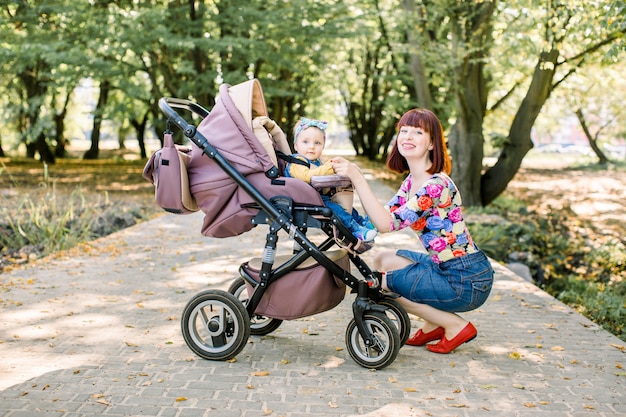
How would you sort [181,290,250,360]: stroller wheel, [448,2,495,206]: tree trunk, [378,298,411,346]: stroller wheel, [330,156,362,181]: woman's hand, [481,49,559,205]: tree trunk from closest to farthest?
[330,156,362,181]: woman's hand → [181,290,250,360]: stroller wheel → [378,298,411,346]: stroller wheel → [481,49,559,205]: tree trunk → [448,2,495,206]: tree trunk

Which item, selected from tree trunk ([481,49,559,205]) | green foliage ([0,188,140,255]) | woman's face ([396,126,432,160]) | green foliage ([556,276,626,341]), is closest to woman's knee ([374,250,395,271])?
woman's face ([396,126,432,160])

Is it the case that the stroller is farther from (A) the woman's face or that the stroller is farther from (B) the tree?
(B) the tree

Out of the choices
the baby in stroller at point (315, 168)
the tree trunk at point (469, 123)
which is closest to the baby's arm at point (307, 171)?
the baby in stroller at point (315, 168)

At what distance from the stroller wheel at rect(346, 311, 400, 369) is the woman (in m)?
0.41

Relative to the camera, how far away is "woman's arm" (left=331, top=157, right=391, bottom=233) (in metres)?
4.39

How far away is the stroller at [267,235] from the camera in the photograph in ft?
14.8

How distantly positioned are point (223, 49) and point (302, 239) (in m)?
12.1

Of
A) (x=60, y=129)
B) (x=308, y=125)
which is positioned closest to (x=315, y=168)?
(x=308, y=125)

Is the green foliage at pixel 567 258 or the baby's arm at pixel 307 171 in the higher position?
the baby's arm at pixel 307 171

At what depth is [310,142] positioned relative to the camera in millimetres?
4582

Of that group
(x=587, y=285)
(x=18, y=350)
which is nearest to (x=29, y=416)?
(x=18, y=350)

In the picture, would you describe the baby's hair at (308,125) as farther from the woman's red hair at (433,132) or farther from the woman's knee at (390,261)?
the woman's knee at (390,261)

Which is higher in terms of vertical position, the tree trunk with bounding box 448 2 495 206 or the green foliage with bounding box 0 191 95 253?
the tree trunk with bounding box 448 2 495 206

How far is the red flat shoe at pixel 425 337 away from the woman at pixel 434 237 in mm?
170
